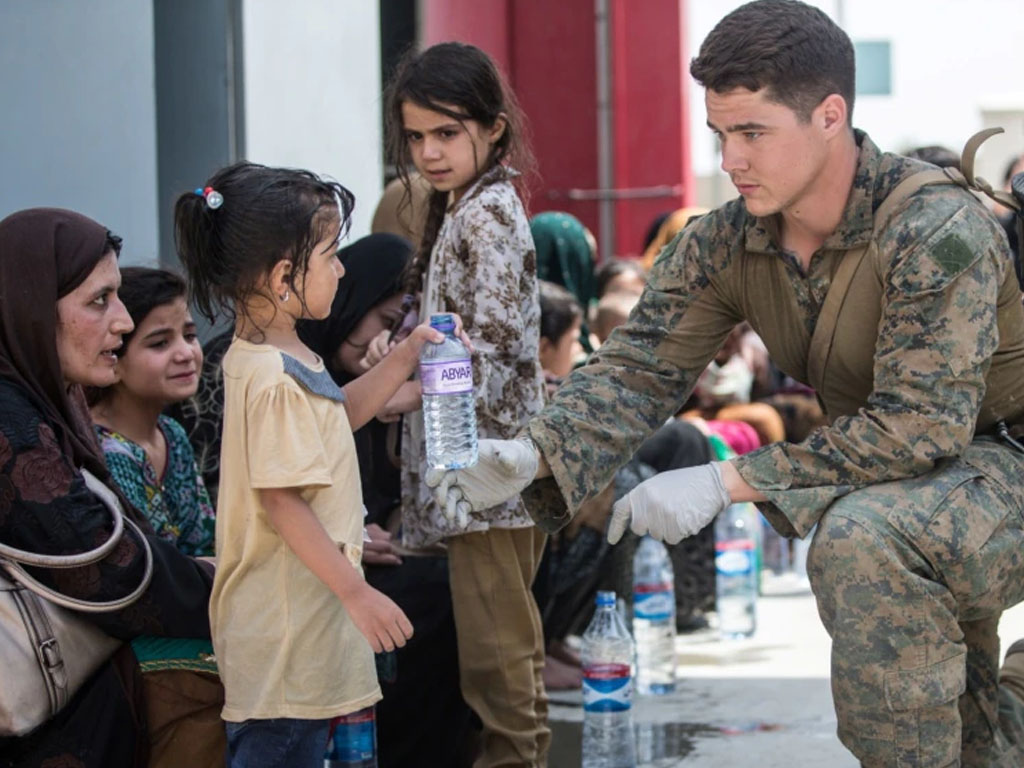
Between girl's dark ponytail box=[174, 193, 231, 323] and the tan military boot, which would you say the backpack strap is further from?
girl's dark ponytail box=[174, 193, 231, 323]

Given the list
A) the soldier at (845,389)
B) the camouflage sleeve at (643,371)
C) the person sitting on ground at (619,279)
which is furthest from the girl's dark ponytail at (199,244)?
the person sitting on ground at (619,279)

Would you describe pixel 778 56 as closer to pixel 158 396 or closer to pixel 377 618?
pixel 377 618

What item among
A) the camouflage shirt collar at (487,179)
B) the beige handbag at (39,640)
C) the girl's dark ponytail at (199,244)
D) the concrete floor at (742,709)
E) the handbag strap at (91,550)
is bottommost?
the concrete floor at (742,709)

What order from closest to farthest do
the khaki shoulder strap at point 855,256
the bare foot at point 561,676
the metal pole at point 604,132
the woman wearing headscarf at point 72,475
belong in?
the woman wearing headscarf at point 72,475 < the khaki shoulder strap at point 855,256 < the bare foot at point 561,676 < the metal pole at point 604,132

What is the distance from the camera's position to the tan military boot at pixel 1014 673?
3.78 metres

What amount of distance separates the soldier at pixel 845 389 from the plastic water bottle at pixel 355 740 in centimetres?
61

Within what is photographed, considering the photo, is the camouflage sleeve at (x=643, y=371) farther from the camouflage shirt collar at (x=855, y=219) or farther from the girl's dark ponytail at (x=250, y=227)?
the girl's dark ponytail at (x=250, y=227)

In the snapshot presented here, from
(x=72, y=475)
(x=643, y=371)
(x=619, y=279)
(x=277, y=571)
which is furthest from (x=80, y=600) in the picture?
(x=619, y=279)

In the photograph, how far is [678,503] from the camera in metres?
3.15

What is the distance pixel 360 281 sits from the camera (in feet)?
14.1

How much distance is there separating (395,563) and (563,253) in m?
2.88

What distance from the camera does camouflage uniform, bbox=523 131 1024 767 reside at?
3037mm

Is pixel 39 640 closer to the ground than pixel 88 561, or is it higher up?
closer to the ground

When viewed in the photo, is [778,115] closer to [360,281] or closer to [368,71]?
[360,281]
